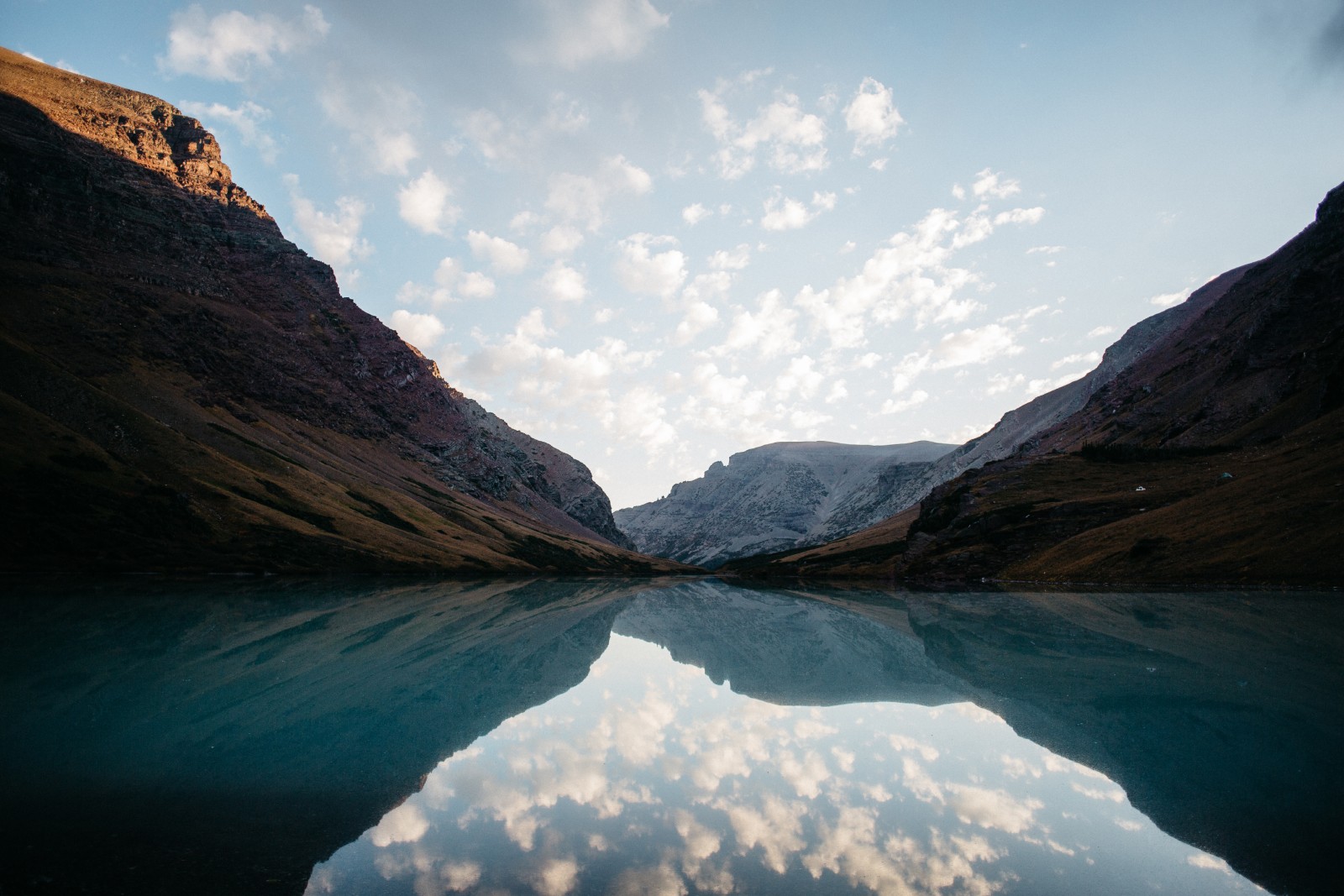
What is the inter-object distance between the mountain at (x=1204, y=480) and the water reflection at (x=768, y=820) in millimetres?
69397

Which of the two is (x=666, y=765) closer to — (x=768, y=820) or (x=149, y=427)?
(x=768, y=820)

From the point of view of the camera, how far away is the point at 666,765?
20641mm

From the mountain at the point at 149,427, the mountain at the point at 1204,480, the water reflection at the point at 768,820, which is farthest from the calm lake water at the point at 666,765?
the mountain at the point at 149,427

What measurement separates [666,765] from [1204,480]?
416ft

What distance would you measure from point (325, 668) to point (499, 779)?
20.5m

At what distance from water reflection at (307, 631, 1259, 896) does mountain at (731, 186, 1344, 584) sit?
→ 228ft

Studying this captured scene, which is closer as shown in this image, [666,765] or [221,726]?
[666,765]

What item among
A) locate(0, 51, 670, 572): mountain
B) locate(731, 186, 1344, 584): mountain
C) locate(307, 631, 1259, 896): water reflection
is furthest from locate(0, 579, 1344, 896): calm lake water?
locate(0, 51, 670, 572): mountain

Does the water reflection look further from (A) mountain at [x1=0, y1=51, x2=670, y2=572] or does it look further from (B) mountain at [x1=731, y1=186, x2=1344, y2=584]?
(A) mountain at [x1=0, y1=51, x2=670, y2=572]

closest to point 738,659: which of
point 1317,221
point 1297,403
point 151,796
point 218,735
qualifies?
point 218,735

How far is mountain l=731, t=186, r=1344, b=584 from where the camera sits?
74.6m

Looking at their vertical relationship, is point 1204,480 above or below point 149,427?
below

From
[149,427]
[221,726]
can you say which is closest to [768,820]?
[221,726]

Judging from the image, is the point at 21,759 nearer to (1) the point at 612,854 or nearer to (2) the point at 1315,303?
(1) the point at 612,854
